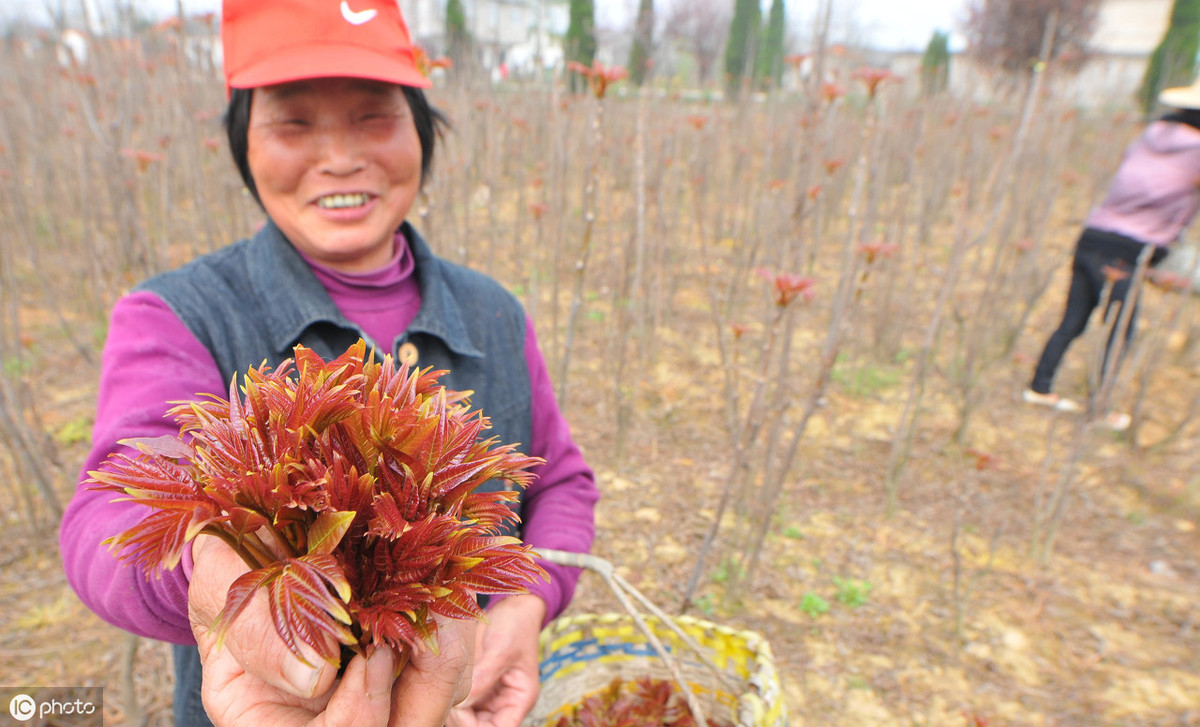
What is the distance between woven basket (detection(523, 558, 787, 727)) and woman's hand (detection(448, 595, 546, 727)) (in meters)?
0.55

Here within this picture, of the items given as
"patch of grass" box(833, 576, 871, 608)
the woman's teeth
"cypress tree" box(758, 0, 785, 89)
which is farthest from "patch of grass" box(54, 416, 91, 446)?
"cypress tree" box(758, 0, 785, 89)

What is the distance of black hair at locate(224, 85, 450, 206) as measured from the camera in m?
1.25

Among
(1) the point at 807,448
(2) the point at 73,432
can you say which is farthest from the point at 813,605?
(2) the point at 73,432

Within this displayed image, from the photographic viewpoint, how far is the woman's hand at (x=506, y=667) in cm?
108

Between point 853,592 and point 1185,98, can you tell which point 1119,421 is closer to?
point 1185,98

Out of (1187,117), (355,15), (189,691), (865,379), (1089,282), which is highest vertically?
(1187,117)

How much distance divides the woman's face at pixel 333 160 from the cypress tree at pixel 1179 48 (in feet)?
47.4

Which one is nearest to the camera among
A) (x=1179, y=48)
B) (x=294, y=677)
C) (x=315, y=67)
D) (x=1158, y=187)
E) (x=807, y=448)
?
(x=294, y=677)

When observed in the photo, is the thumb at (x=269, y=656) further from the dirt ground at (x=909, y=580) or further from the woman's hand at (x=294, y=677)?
the dirt ground at (x=909, y=580)

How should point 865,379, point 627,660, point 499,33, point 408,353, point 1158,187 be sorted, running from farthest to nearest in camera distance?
point 499,33, point 865,379, point 1158,187, point 627,660, point 408,353

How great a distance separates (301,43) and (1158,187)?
473 cm

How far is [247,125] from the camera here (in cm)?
125

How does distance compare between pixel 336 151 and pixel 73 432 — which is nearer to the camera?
pixel 336 151

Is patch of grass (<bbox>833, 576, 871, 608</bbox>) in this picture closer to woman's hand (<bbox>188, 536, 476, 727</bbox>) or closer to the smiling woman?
the smiling woman
